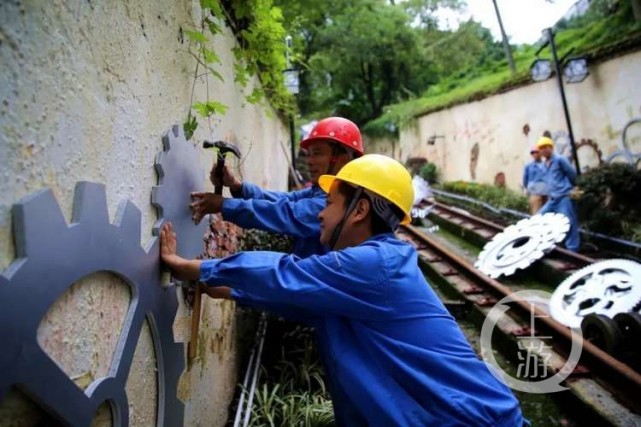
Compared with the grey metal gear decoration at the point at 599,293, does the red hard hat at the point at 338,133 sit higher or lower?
higher

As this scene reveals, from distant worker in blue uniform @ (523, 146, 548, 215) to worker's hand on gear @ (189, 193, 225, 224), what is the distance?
7876 mm

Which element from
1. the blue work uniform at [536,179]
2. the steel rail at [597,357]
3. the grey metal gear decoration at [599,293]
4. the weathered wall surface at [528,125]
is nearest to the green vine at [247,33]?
the steel rail at [597,357]

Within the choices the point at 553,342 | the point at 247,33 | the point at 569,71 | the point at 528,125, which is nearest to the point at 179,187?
the point at 247,33

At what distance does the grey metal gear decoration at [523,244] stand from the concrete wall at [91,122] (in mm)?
5815

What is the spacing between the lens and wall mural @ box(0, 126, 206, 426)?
93 cm

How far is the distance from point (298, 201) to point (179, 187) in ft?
2.34

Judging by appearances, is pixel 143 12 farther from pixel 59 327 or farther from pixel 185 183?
pixel 59 327

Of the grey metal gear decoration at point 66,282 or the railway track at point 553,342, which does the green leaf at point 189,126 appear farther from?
the railway track at point 553,342

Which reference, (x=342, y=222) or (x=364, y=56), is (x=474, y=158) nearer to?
(x=364, y=56)

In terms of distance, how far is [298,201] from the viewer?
8.20 feet


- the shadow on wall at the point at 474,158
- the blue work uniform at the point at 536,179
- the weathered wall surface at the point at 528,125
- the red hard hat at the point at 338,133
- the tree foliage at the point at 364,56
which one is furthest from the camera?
the tree foliage at the point at 364,56

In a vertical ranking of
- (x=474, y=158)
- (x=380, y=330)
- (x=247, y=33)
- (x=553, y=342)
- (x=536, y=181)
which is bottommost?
(x=553, y=342)

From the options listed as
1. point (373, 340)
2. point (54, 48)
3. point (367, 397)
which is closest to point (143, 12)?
point (54, 48)

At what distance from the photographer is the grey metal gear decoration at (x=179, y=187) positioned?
178 centimetres
